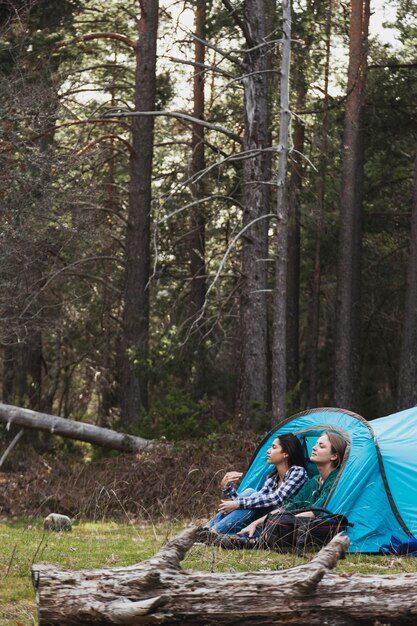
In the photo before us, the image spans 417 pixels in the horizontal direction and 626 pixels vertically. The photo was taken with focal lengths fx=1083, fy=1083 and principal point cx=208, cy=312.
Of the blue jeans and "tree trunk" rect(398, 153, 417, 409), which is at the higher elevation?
"tree trunk" rect(398, 153, 417, 409)

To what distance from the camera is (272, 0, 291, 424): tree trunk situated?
582 inches

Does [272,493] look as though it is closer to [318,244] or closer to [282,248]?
[282,248]

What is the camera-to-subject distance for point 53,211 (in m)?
18.8

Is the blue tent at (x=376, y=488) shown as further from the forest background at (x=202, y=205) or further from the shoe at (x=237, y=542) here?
the forest background at (x=202, y=205)

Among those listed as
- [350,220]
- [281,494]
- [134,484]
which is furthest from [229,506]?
[350,220]

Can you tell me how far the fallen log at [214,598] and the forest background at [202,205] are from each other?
871cm

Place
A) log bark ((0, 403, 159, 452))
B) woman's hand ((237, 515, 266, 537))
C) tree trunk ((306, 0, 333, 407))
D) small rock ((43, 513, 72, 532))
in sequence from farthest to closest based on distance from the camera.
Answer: tree trunk ((306, 0, 333, 407)), log bark ((0, 403, 159, 452)), small rock ((43, 513, 72, 532)), woman's hand ((237, 515, 266, 537))

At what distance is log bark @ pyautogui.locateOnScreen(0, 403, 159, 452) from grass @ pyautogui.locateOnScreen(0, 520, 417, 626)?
13.8 feet

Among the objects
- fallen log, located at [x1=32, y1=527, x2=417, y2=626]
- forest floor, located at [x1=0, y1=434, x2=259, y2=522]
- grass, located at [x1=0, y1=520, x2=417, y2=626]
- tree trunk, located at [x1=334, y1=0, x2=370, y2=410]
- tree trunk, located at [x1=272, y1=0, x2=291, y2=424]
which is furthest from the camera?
tree trunk, located at [x1=334, y1=0, x2=370, y2=410]

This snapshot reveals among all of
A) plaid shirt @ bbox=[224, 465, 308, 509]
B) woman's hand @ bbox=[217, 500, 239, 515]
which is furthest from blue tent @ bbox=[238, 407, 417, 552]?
woman's hand @ bbox=[217, 500, 239, 515]

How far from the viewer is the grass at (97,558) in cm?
717

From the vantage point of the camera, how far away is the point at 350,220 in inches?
936

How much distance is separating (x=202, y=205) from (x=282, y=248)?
978 cm

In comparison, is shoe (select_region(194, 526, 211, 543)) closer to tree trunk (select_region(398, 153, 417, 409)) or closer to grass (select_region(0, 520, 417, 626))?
grass (select_region(0, 520, 417, 626))
